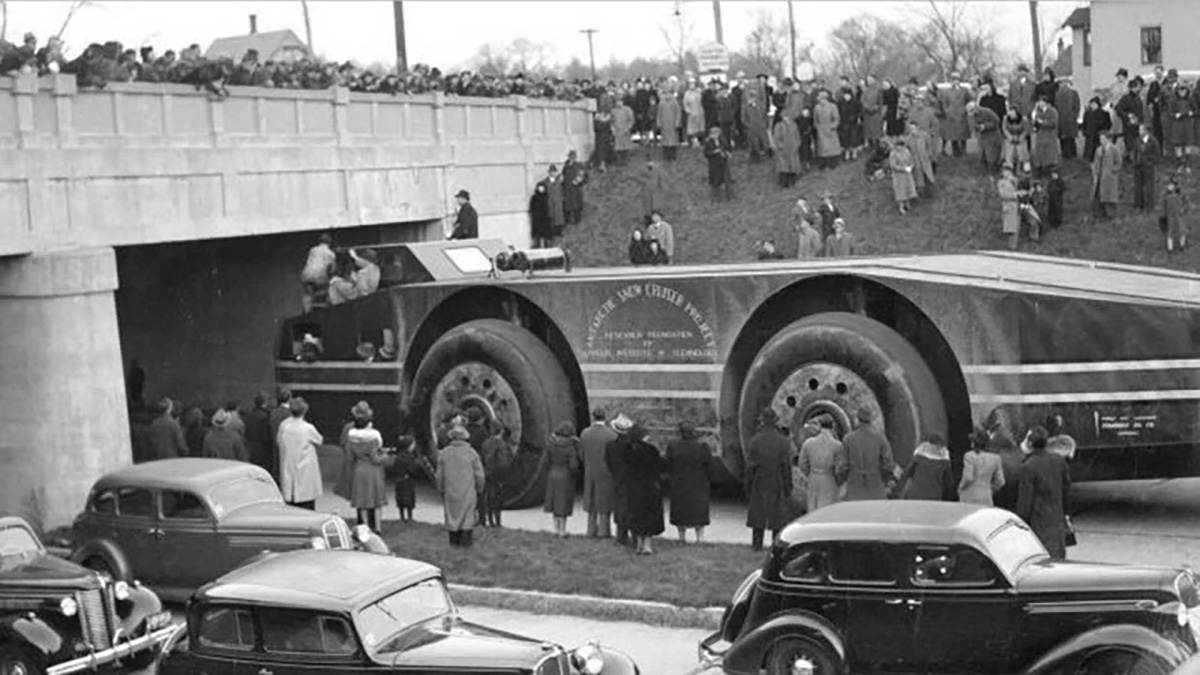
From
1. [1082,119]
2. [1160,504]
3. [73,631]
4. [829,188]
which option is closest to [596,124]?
[829,188]

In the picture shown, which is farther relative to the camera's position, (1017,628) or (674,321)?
(674,321)

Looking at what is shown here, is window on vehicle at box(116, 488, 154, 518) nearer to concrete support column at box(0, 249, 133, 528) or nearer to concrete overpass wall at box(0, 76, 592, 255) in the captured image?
concrete support column at box(0, 249, 133, 528)

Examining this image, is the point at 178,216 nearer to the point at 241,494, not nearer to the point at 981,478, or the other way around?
the point at 241,494

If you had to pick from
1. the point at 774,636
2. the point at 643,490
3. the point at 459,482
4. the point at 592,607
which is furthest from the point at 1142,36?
the point at 774,636

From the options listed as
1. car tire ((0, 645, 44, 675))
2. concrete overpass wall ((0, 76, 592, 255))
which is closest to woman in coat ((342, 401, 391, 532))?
concrete overpass wall ((0, 76, 592, 255))

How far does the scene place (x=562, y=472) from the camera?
17.2 m

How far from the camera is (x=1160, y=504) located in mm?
17453

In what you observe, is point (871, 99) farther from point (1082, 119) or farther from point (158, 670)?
point (158, 670)

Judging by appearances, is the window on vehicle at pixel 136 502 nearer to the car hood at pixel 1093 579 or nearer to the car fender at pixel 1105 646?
the car hood at pixel 1093 579

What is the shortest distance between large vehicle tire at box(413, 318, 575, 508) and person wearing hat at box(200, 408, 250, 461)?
2155mm

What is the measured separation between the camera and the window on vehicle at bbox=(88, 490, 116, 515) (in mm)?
15898

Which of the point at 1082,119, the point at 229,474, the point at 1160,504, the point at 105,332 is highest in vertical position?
the point at 1082,119

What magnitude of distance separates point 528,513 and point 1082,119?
545 inches

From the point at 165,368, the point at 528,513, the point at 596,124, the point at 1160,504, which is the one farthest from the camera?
the point at 596,124
